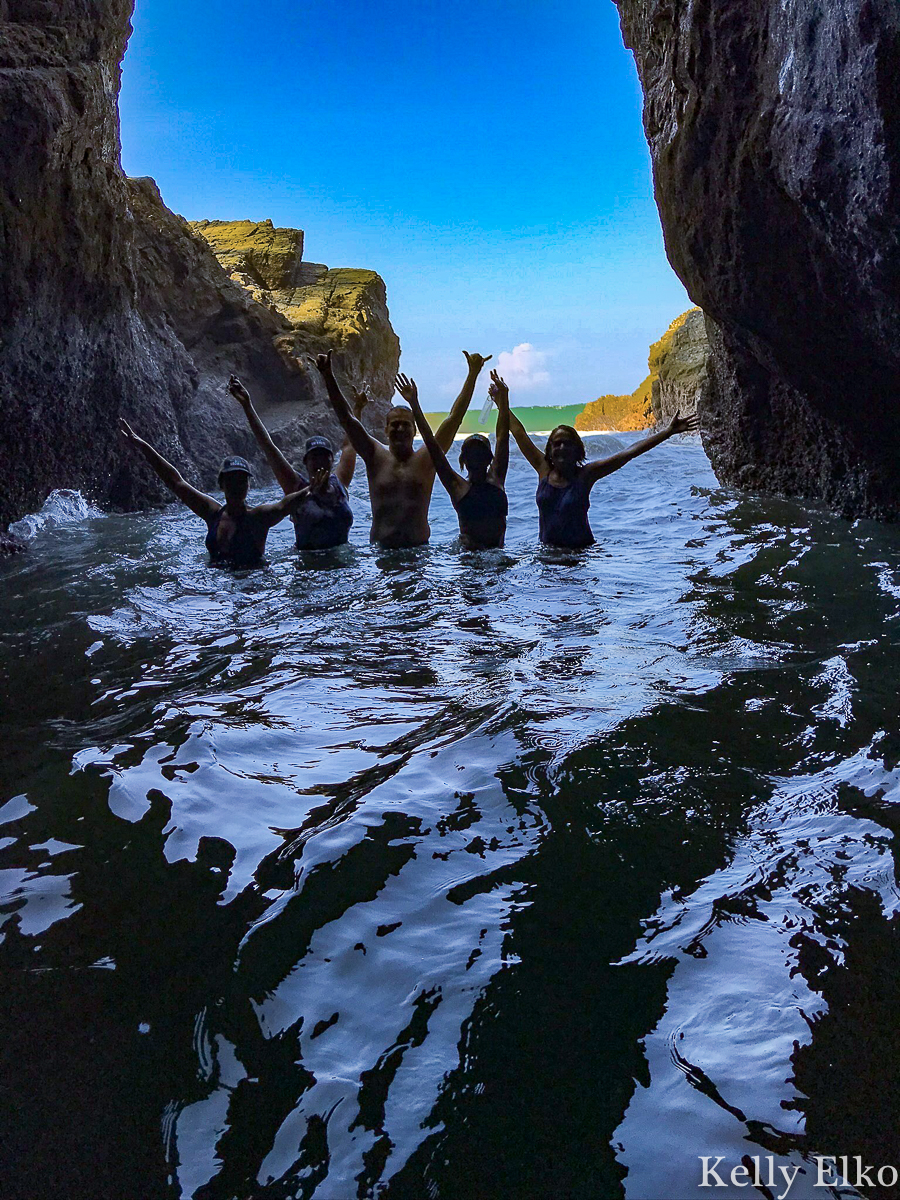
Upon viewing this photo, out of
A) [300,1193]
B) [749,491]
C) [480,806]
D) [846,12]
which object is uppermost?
[846,12]

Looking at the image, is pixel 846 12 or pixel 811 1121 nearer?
pixel 811 1121

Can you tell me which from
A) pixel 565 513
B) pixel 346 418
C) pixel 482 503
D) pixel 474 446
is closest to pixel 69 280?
pixel 346 418

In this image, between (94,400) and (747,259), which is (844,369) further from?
(94,400)

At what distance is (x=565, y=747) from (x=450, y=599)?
9.09 feet

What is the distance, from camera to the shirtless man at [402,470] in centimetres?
739

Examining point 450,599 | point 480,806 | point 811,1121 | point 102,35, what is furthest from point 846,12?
point 102,35

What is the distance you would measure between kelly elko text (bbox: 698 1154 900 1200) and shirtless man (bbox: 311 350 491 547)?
6.30 meters

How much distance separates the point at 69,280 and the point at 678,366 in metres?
29.8

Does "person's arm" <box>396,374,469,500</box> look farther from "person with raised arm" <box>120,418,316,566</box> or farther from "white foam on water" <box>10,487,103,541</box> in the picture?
"white foam on water" <box>10,487,103,541</box>

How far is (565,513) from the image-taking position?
24.5ft

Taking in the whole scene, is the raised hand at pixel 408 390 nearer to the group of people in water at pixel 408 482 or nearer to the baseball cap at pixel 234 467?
the group of people in water at pixel 408 482

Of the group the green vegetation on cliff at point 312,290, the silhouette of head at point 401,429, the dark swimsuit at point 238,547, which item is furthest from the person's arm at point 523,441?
the green vegetation on cliff at point 312,290

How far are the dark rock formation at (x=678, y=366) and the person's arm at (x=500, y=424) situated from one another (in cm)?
2611

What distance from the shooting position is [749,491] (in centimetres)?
998
